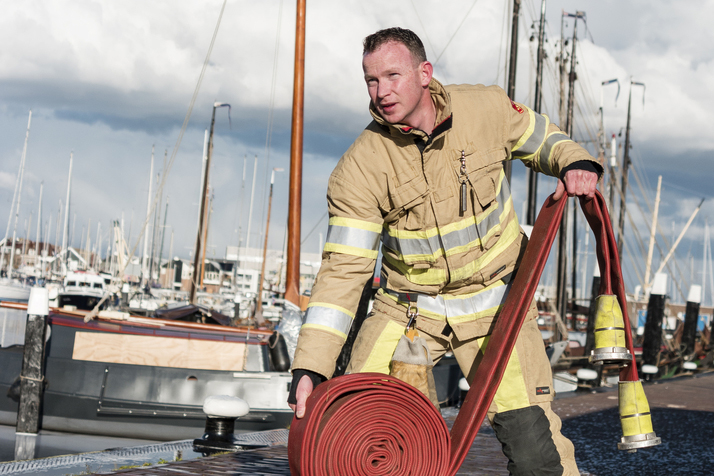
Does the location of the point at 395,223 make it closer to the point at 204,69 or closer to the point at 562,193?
the point at 562,193

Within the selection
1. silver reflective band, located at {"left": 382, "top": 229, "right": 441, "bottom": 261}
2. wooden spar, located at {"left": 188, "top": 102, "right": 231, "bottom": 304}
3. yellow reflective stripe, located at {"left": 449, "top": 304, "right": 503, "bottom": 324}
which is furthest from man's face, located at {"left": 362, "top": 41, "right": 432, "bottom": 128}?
wooden spar, located at {"left": 188, "top": 102, "right": 231, "bottom": 304}

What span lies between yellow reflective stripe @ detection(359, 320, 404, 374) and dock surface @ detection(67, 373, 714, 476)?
2.04 metres

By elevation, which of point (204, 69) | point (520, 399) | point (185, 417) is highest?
point (204, 69)

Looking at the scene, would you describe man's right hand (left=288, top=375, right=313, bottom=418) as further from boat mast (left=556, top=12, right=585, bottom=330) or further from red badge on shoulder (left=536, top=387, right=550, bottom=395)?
boat mast (left=556, top=12, right=585, bottom=330)

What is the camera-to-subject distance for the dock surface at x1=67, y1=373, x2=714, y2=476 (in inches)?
189

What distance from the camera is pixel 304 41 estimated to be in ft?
35.1

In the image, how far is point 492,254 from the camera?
114 inches

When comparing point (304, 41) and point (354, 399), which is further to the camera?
point (304, 41)

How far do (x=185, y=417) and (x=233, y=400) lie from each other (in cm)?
541

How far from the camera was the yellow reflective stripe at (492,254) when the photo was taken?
9.16 feet

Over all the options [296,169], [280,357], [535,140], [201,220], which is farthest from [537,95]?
[535,140]

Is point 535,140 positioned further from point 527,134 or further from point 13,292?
point 13,292

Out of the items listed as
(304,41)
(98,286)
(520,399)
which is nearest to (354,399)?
(520,399)

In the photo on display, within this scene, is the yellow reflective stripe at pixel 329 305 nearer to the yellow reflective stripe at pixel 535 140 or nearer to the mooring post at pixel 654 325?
the yellow reflective stripe at pixel 535 140
